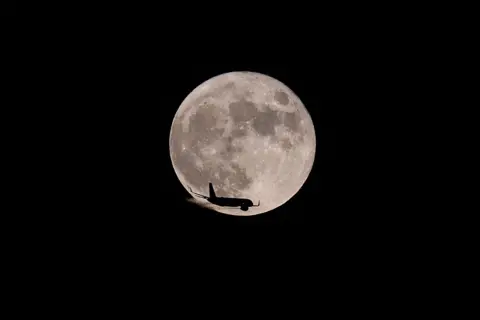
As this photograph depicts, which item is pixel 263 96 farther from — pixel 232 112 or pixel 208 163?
pixel 208 163

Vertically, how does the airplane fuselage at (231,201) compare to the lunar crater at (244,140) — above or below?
below

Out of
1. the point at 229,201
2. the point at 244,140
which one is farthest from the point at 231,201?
the point at 244,140

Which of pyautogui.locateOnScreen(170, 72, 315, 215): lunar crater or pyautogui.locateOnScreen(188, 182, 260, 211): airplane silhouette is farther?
pyautogui.locateOnScreen(188, 182, 260, 211): airplane silhouette

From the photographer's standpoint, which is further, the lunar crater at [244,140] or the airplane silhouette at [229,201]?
the airplane silhouette at [229,201]

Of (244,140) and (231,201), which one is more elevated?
(244,140)

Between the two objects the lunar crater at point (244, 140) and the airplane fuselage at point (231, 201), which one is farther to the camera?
the airplane fuselage at point (231, 201)

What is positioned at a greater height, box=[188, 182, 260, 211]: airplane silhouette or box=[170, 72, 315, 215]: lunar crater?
box=[170, 72, 315, 215]: lunar crater

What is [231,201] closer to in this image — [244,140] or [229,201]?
[229,201]

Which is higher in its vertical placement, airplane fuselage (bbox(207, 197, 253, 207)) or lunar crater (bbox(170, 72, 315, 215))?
lunar crater (bbox(170, 72, 315, 215))

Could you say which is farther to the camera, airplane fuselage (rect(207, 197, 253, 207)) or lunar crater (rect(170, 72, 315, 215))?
airplane fuselage (rect(207, 197, 253, 207))

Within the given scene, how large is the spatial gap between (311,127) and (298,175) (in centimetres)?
77

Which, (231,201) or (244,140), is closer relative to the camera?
(244,140)

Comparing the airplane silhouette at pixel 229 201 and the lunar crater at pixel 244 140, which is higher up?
the lunar crater at pixel 244 140

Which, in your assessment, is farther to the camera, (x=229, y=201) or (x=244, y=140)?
(x=229, y=201)
